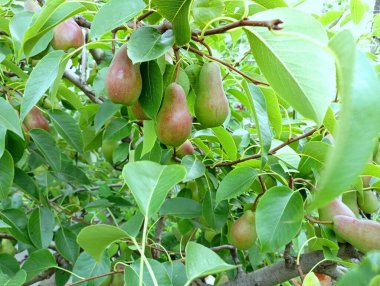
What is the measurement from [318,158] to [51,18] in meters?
0.51

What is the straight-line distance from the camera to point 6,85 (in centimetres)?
108

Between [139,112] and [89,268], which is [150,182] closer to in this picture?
[139,112]

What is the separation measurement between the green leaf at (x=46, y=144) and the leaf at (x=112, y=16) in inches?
17.5

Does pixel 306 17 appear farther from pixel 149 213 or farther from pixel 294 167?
pixel 294 167

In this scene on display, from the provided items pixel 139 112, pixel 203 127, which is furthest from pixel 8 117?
pixel 203 127

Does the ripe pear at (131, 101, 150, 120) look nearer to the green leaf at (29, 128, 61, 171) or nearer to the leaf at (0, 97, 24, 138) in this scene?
the leaf at (0, 97, 24, 138)

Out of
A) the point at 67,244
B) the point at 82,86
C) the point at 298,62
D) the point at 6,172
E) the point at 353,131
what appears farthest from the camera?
the point at 82,86

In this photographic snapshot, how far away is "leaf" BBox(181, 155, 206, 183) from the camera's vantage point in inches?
35.5

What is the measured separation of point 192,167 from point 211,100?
211mm

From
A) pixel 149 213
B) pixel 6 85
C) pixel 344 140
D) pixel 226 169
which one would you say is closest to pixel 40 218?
pixel 6 85

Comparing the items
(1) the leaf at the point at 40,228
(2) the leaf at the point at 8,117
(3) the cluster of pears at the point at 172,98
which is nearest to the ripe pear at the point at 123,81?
(3) the cluster of pears at the point at 172,98

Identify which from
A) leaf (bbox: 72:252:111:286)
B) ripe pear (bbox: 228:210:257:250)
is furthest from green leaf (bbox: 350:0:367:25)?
leaf (bbox: 72:252:111:286)

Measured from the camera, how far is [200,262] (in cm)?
63

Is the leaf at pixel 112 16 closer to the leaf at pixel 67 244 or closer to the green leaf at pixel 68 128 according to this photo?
the green leaf at pixel 68 128
